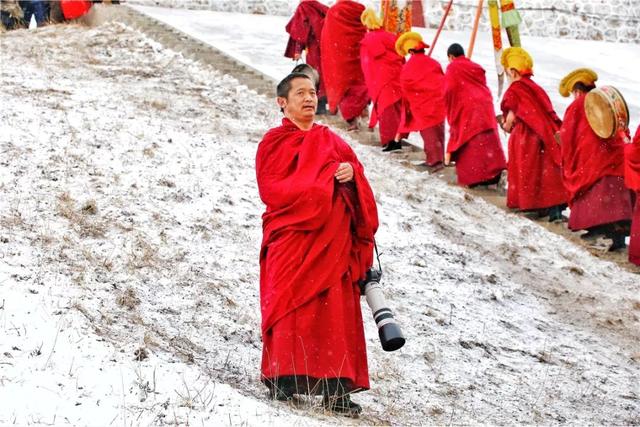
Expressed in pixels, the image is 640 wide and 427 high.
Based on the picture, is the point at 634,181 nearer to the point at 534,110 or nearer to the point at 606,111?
the point at 606,111

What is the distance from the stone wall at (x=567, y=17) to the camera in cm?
1962

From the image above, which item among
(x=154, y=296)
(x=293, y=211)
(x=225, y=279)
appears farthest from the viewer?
(x=225, y=279)

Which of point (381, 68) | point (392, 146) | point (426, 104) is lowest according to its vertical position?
point (392, 146)

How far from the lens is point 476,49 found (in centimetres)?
1902

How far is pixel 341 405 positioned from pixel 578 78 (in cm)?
496

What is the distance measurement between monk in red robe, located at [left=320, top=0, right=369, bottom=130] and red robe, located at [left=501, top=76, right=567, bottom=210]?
10.4ft

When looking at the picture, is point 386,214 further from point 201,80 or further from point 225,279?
point 201,80

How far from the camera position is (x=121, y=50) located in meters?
14.6

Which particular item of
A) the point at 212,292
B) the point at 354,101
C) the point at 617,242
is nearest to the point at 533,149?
the point at 617,242

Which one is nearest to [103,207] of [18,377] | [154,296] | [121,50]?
[154,296]

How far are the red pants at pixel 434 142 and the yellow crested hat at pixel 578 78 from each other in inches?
84.0

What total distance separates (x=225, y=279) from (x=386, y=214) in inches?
Result: 91.2

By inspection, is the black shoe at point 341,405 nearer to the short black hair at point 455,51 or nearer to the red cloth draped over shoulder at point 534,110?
the red cloth draped over shoulder at point 534,110

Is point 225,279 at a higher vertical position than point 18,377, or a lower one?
lower
